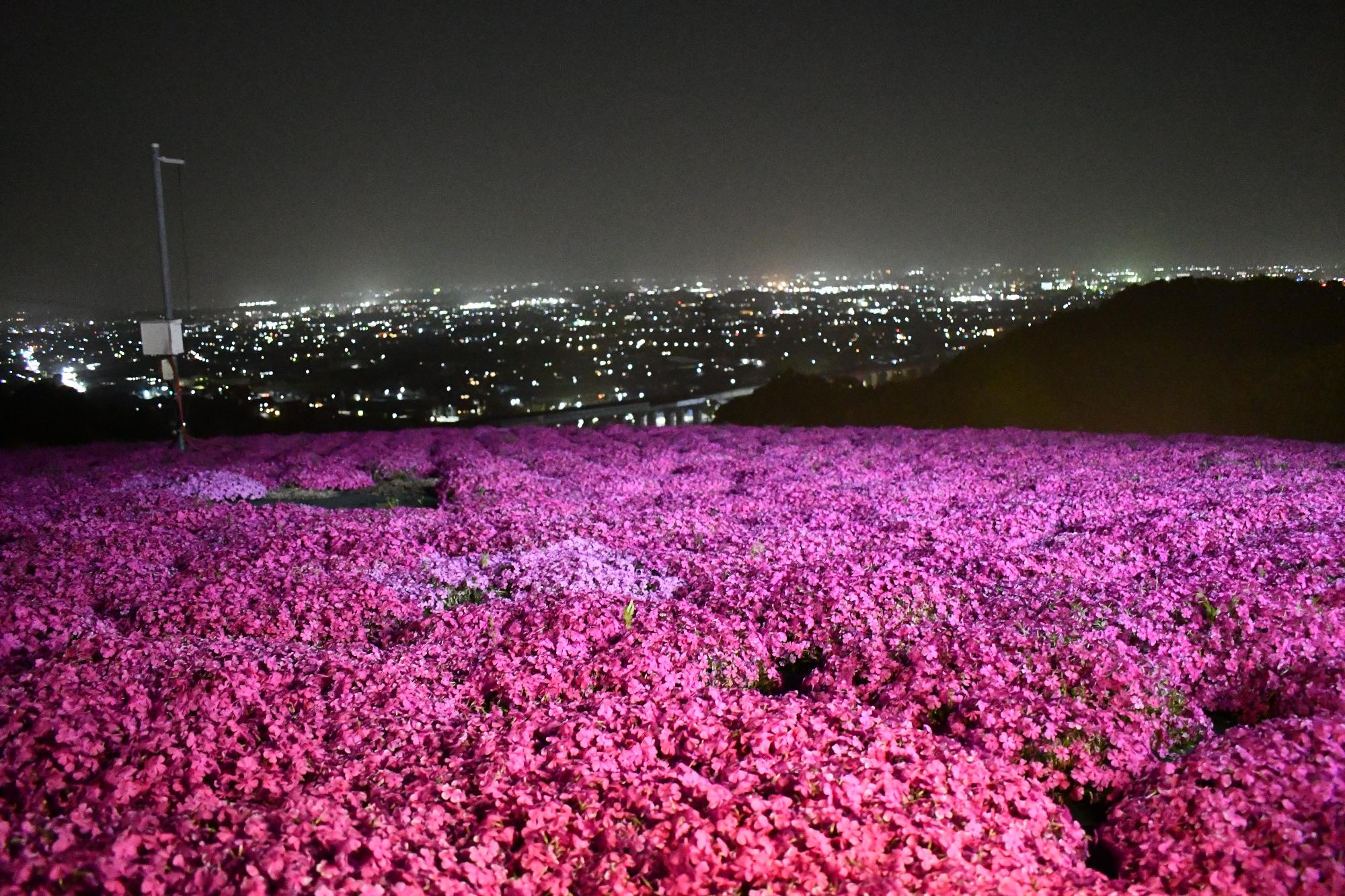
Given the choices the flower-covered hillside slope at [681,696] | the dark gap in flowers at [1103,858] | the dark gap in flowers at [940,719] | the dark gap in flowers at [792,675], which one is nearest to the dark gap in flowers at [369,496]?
the flower-covered hillside slope at [681,696]

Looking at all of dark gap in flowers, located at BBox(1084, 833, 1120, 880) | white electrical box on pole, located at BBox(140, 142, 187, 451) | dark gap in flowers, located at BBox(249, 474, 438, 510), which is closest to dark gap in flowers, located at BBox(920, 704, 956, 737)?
dark gap in flowers, located at BBox(1084, 833, 1120, 880)

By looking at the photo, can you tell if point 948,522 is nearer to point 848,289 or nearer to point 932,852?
point 932,852

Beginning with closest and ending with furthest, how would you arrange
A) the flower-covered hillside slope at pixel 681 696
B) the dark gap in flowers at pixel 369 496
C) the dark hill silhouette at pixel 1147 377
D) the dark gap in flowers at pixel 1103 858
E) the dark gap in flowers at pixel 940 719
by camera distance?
the flower-covered hillside slope at pixel 681 696 → the dark gap in flowers at pixel 1103 858 → the dark gap in flowers at pixel 940 719 → the dark gap in flowers at pixel 369 496 → the dark hill silhouette at pixel 1147 377

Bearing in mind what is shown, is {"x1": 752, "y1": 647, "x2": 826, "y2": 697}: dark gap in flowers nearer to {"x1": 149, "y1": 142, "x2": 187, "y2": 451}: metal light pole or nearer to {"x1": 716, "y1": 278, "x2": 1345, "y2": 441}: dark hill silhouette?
{"x1": 149, "y1": 142, "x2": 187, "y2": 451}: metal light pole

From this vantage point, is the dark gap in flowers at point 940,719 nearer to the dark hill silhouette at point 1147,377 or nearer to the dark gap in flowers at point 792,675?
the dark gap in flowers at point 792,675

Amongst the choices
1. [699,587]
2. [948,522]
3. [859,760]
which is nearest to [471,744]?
[859,760]

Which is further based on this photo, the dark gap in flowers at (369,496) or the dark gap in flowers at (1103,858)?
the dark gap in flowers at (369,496)

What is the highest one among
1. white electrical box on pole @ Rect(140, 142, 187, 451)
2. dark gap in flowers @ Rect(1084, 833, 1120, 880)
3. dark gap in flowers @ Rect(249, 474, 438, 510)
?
white electrical box on pole @ Rect(140, 142, 187, 451)
